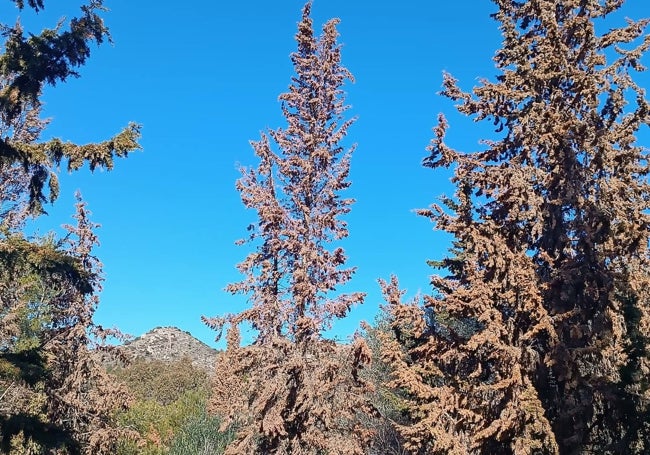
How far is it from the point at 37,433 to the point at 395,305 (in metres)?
7.81

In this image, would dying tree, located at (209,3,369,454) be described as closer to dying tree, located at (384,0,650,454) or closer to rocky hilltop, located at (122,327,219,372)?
dying tree, located at (384,0,650,454)

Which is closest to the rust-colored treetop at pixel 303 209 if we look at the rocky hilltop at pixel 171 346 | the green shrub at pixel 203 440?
the green shrub at pixel 203 440

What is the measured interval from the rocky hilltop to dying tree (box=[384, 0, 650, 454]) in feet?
409

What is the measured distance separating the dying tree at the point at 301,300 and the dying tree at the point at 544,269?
2962 millimetres

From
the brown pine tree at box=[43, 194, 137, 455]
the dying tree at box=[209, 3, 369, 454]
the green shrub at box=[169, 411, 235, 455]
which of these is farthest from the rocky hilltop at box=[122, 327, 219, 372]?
the dying tree at box=[209, 3, 369, 454]

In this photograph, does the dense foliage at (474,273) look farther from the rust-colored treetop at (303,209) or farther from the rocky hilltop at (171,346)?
the rocky hilltop at (171,346)

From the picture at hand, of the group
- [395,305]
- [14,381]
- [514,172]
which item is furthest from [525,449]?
[14,381]

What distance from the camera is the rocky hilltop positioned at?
13669 centimetres

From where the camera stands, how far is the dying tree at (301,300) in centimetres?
1491

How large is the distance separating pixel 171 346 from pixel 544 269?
474 feet

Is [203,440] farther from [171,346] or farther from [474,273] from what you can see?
[171,346]

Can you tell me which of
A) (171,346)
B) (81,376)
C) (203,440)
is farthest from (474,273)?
(171,346)

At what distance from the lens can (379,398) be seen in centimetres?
3048

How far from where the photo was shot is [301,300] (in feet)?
52.5
